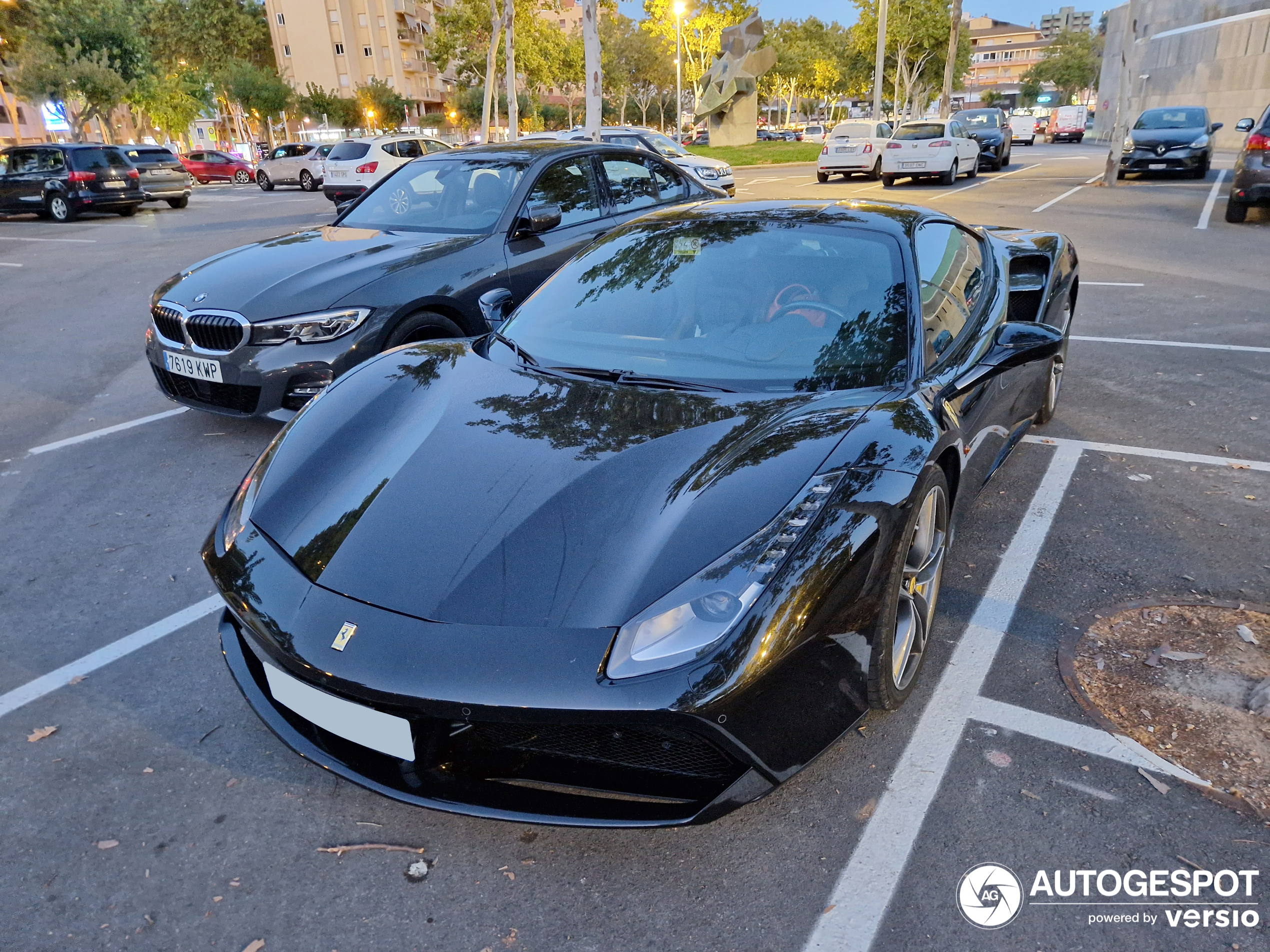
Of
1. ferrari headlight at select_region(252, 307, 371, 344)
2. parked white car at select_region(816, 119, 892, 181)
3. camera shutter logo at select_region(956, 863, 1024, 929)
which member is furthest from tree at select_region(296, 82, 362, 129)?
camera shutter logo at select_region(956, 863, 1024, 929)

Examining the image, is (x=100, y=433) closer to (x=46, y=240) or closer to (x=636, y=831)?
(x=636, y=831)

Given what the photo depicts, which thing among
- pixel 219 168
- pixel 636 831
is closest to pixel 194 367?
pixel 636 831

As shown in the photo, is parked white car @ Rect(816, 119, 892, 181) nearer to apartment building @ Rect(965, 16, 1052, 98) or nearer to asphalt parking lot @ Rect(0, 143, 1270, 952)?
asphalt parking lot @ Rect(0, 143, 1270, 952)

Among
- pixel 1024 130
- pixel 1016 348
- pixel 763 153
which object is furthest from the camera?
pixel 1024 130

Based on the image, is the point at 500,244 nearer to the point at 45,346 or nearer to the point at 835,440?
the point at 835,440

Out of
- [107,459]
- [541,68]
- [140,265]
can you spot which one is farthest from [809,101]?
[107,459]

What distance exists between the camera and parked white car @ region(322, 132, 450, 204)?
1967 cm

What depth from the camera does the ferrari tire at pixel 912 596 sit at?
91.4 inches

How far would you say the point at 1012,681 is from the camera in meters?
2.82

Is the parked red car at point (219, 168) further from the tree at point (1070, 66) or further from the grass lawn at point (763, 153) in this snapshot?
the tree at point (1070, 66)

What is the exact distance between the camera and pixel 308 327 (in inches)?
185

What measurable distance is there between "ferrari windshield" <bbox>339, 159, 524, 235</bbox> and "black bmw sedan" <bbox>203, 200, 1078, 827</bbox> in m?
2.51

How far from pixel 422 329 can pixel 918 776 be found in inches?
147

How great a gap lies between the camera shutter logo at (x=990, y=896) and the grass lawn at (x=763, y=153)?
2871 centimetres
